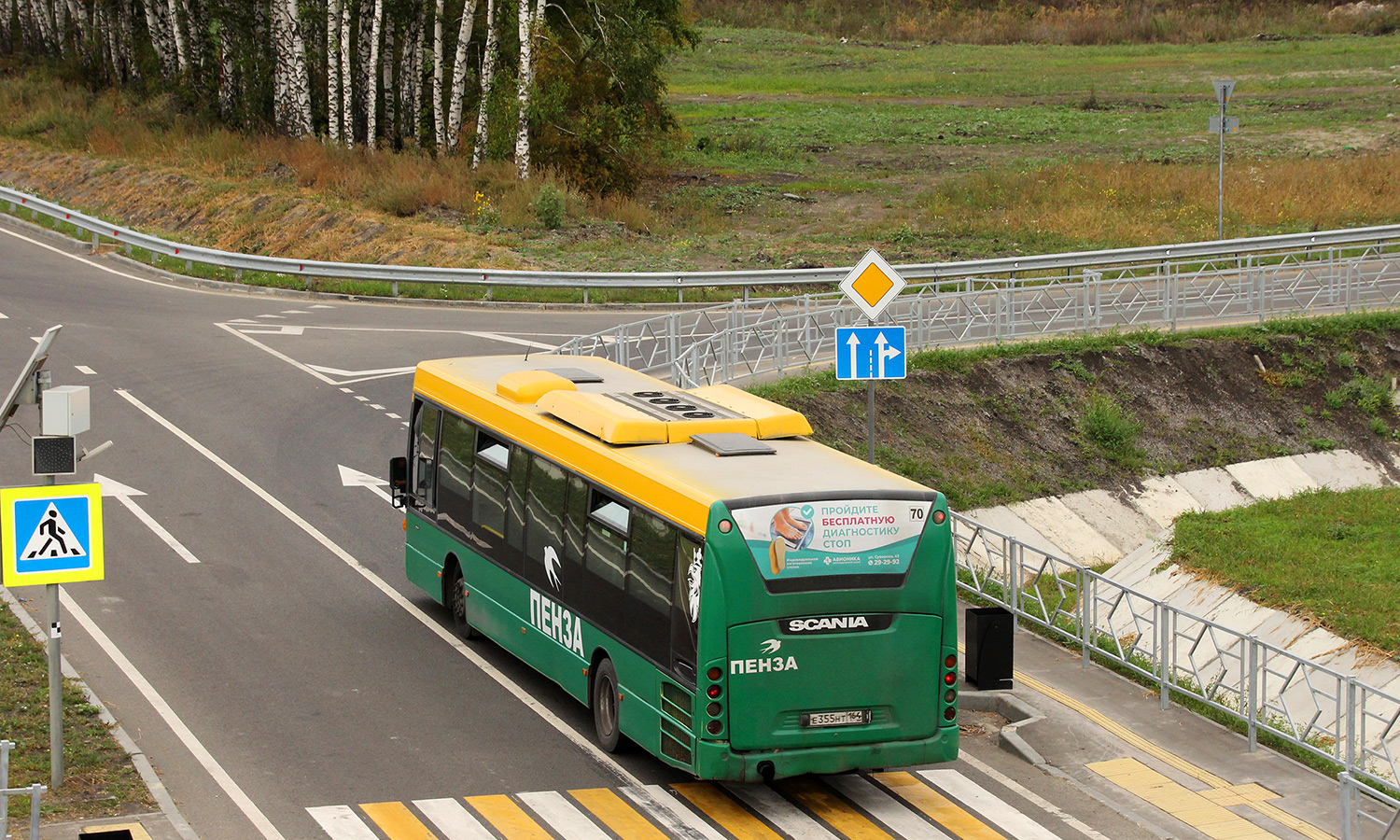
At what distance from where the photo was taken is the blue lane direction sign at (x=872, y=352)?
595 inches

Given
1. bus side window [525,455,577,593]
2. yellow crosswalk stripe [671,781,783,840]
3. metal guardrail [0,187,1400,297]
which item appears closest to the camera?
yellow crosswalk stripe [671,781,783,840]

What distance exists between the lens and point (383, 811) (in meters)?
10.9

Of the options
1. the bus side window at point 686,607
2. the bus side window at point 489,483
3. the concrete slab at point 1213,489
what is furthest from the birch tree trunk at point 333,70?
the bus side window at point 686,607

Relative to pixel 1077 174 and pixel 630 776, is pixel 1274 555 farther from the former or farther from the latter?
pixel 1077 174

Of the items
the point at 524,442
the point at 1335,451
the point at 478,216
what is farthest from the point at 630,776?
the point at 478,216

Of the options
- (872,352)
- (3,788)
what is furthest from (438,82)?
(3,788)

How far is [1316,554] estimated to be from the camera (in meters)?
19.7

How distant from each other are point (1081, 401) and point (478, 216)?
1886 centimetres

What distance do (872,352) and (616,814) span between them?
237 inches

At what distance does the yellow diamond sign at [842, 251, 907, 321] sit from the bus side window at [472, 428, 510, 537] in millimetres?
3960

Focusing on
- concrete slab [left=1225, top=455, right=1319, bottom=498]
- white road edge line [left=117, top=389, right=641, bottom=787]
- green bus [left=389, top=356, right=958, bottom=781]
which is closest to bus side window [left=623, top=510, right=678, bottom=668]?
green bus [left=389, top=356, right=958, bottom=781]

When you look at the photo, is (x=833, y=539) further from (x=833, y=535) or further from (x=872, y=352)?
(x=872, y=352)

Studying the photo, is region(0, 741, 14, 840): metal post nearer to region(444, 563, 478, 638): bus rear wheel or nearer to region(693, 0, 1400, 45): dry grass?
region(444, 563, 478, 638): bus rear wheel

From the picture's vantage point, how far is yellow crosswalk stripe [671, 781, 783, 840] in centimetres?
1073
